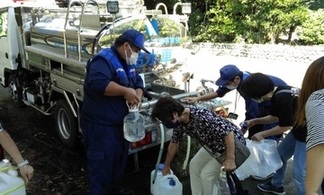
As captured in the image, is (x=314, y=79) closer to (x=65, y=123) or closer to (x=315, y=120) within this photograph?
(x=315, y=120)

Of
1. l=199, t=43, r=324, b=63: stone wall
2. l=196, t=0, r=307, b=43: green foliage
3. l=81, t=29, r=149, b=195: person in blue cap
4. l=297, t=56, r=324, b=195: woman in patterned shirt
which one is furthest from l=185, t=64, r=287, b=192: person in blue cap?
l=196, t=0, r=307, b=43: green foliage

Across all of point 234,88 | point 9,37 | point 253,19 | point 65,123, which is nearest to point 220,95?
point 234,88

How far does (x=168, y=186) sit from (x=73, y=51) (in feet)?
7.25

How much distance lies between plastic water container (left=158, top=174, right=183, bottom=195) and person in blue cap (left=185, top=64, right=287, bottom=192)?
7.3 inches

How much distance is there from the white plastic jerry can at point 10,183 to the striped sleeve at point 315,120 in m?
1.57

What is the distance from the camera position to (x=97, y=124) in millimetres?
2906

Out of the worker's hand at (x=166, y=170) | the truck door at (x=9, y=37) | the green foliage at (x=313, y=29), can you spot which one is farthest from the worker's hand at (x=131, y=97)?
the green foliage at (x=313, y=29)

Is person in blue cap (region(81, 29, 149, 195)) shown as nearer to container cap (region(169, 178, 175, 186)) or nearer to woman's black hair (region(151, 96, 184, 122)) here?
woman's black hair (region(151, 96, 184, 122))

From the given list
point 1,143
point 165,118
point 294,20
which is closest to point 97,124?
point 165,118

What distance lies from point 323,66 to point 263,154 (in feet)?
5.06

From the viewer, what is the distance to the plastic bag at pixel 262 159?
307 centimetres

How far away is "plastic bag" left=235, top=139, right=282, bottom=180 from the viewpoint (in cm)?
307

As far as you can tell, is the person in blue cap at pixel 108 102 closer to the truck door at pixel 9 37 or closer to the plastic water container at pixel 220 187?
the plastic water container at pixel 220 187

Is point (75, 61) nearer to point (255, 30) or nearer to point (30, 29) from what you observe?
point (30, 29)
